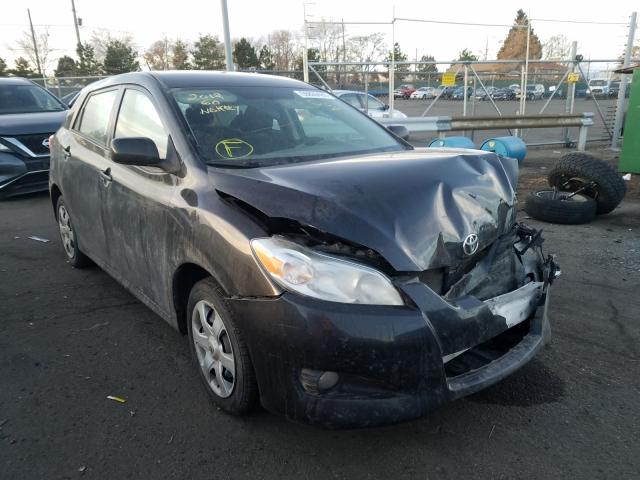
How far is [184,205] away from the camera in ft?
8.73

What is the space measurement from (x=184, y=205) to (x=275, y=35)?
53420 mm

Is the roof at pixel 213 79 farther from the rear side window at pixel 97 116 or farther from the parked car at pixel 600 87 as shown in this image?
the parked car at pixel 600 87

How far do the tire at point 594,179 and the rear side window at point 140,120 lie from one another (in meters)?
5.15

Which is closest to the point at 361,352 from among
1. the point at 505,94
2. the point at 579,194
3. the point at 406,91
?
the point at 579,194

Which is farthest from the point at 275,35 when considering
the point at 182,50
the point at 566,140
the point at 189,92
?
the point at 189,92

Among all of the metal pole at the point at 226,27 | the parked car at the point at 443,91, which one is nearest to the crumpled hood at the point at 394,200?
the metal pole at the point at 226,27

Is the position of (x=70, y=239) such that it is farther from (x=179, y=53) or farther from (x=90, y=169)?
(x=179, y=53)

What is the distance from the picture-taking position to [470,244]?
2400mm

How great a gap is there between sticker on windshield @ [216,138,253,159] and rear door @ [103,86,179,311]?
26cm

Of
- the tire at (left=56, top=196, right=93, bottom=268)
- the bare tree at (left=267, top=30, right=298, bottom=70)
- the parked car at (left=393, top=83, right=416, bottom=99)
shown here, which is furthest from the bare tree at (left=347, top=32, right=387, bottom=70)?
the bare tree at (left=267, top=30, right=298, bottom=70)

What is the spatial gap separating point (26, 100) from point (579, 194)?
895 cm

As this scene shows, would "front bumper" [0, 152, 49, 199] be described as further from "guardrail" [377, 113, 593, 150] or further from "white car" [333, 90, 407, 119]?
"white car" [333, 90, 407, 119]

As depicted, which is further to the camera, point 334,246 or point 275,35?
point 275,35

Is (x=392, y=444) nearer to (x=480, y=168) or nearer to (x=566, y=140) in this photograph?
(x=480, y=168)
